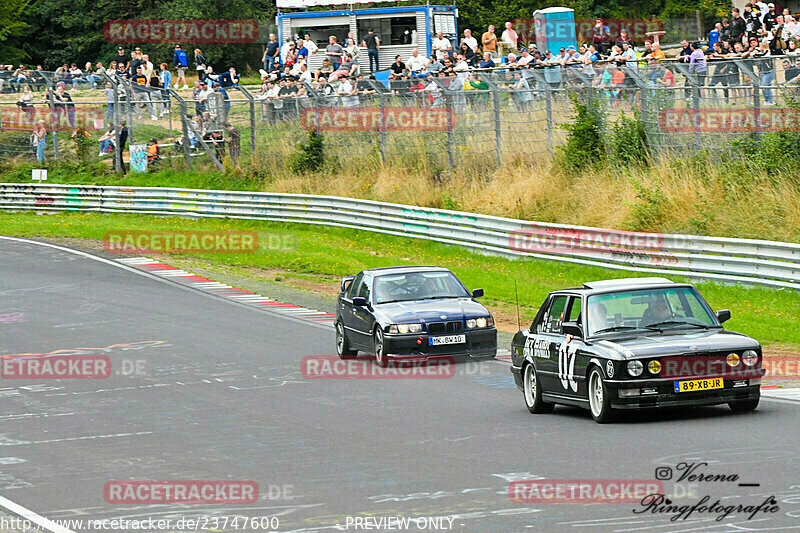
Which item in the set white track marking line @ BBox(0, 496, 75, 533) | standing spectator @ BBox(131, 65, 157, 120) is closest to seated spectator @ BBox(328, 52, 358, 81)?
standing spectator @ BBox(131, 65, 157, 120)

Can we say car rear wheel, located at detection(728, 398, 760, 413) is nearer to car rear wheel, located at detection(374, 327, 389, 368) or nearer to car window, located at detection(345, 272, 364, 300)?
car rear wheel, located at detection(374, 327, 389, 368)

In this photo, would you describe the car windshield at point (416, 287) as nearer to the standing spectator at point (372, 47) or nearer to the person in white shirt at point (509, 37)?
Answer: the person in white shirt at point (509, 37)

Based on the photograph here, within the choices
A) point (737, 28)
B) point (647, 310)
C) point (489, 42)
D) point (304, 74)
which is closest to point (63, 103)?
point (304, 74)

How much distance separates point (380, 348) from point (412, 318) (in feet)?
2.10

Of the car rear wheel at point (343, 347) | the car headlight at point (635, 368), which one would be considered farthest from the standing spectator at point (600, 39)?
the car headlight at point (635, 368)

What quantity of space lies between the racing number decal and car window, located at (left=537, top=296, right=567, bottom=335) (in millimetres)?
428

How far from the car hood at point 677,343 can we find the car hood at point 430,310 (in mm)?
5541

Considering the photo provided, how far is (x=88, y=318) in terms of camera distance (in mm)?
22531

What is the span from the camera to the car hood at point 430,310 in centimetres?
1725

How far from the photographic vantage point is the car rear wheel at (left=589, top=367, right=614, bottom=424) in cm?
1155

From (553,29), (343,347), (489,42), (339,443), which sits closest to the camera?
(339,443)

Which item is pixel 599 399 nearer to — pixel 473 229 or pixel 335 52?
pixel 473 229

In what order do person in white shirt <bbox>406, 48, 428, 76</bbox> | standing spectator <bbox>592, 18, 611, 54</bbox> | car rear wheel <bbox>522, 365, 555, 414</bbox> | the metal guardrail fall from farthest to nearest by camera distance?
1. person in white shirt <bbox>406, 48, 428, 76</bbox>
2. standing spectator <bbox>592, 18, 611, 54</bbox>
3. the metal guardrail
4. car rear wheel <bbox>522, 365, 555, 414</bbox>

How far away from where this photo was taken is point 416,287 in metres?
18.7
